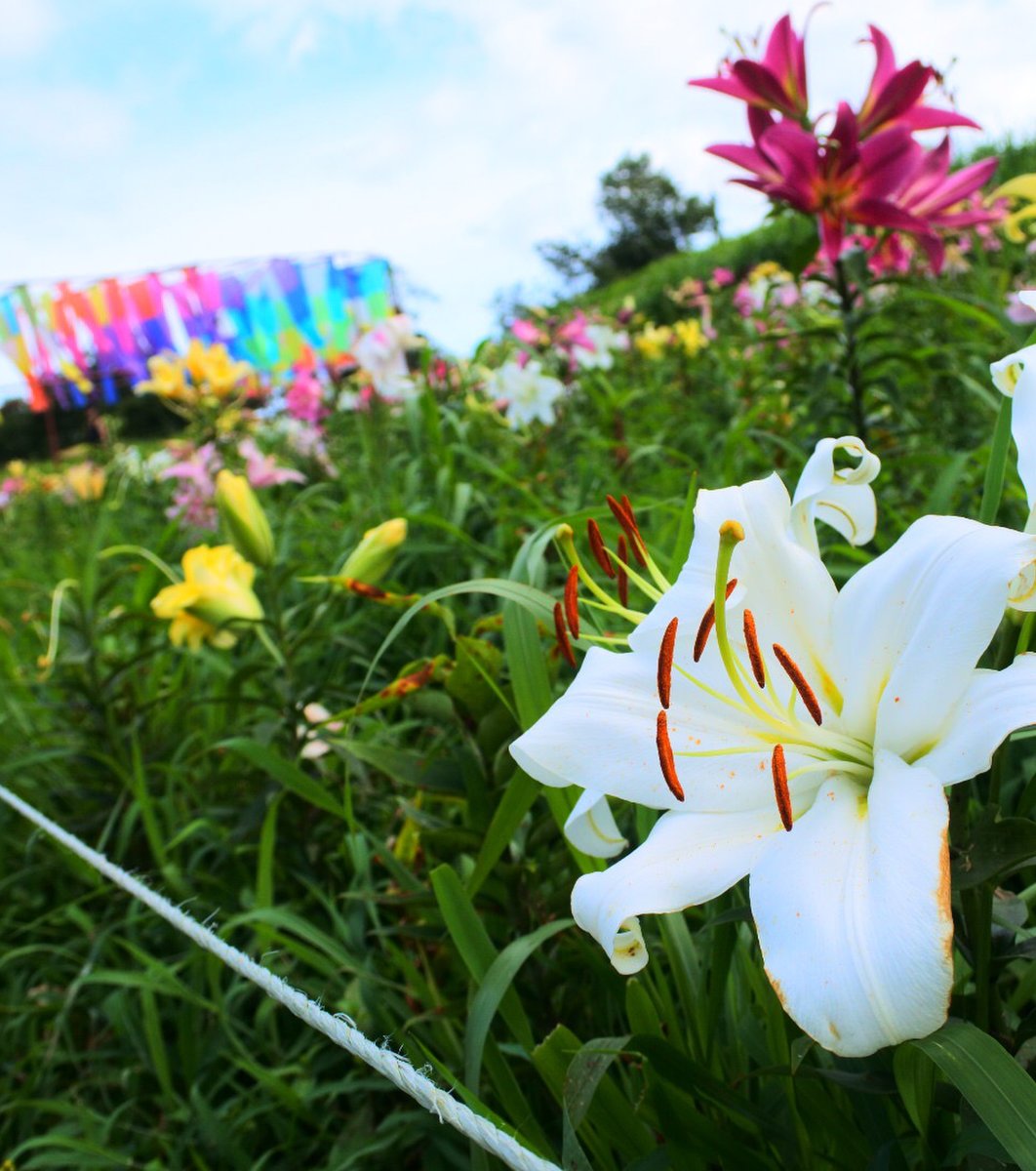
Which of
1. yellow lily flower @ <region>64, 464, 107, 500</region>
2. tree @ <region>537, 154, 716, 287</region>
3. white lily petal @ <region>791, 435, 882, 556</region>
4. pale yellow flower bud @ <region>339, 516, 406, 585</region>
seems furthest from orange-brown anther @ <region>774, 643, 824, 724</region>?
tree @ <region>537, 154, 716, 287</region>

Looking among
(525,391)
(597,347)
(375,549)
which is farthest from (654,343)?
(375,549)

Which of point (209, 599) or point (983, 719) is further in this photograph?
point (209, 599)

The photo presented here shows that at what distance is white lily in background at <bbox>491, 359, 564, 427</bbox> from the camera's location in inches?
96.0

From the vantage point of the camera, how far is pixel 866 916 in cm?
36

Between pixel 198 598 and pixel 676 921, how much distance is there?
0.82m

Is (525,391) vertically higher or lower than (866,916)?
higher

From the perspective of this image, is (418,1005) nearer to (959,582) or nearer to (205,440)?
(959,582)

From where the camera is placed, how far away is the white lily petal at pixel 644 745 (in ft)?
1.50

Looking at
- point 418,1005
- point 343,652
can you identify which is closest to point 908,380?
point 343,652

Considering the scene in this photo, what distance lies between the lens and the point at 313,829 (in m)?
1.30

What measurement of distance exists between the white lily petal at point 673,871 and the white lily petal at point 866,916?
2cm

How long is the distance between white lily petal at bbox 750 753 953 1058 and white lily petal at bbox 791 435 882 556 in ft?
0.48

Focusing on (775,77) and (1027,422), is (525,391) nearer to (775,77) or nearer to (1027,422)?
(775,77)

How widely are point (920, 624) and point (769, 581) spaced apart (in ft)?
0.28
